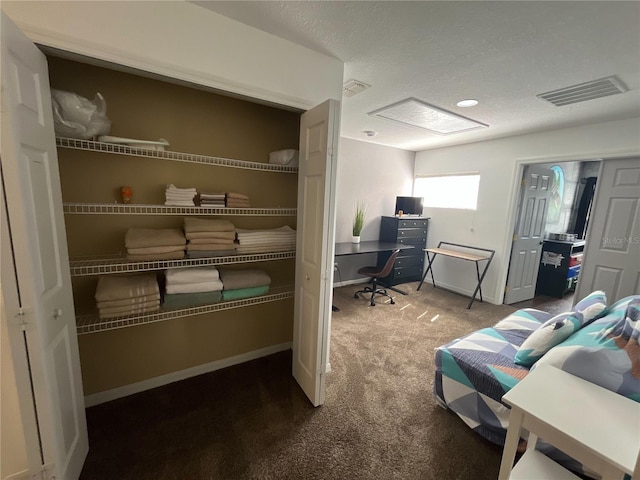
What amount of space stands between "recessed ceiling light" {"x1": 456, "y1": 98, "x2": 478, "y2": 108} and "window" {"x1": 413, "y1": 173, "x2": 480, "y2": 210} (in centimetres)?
186

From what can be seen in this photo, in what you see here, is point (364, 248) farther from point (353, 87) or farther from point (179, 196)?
point (179, 196)

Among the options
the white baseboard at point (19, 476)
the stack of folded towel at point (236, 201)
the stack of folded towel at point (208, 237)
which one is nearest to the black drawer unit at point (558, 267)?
the stack of folded towel at point (236, 201)

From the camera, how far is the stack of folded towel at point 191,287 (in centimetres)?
174

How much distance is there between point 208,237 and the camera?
176cm

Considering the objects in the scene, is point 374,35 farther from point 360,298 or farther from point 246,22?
point 360,298

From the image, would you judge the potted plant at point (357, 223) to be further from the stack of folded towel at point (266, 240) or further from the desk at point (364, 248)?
the stack of folded towel at point (266, 240)

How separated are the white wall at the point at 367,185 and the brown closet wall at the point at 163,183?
214cm

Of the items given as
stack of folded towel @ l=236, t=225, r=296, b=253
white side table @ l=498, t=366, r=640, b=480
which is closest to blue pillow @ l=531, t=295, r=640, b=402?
white side table @ l=498, t=366, r=640, b=480

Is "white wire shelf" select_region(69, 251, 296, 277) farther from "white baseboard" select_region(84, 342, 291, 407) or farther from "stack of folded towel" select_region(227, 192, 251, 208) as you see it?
"white baseboard" select_region(84, 342, 291, 407)

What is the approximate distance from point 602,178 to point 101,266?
192 inches

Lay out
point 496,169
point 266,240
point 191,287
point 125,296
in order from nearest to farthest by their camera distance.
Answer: point 125,296
point 191,287
point 266,240
point 496,169

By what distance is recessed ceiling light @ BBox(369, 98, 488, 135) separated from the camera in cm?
267

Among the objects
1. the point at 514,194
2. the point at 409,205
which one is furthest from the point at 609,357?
the point at 409,205

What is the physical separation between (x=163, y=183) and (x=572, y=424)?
2.44 meters
